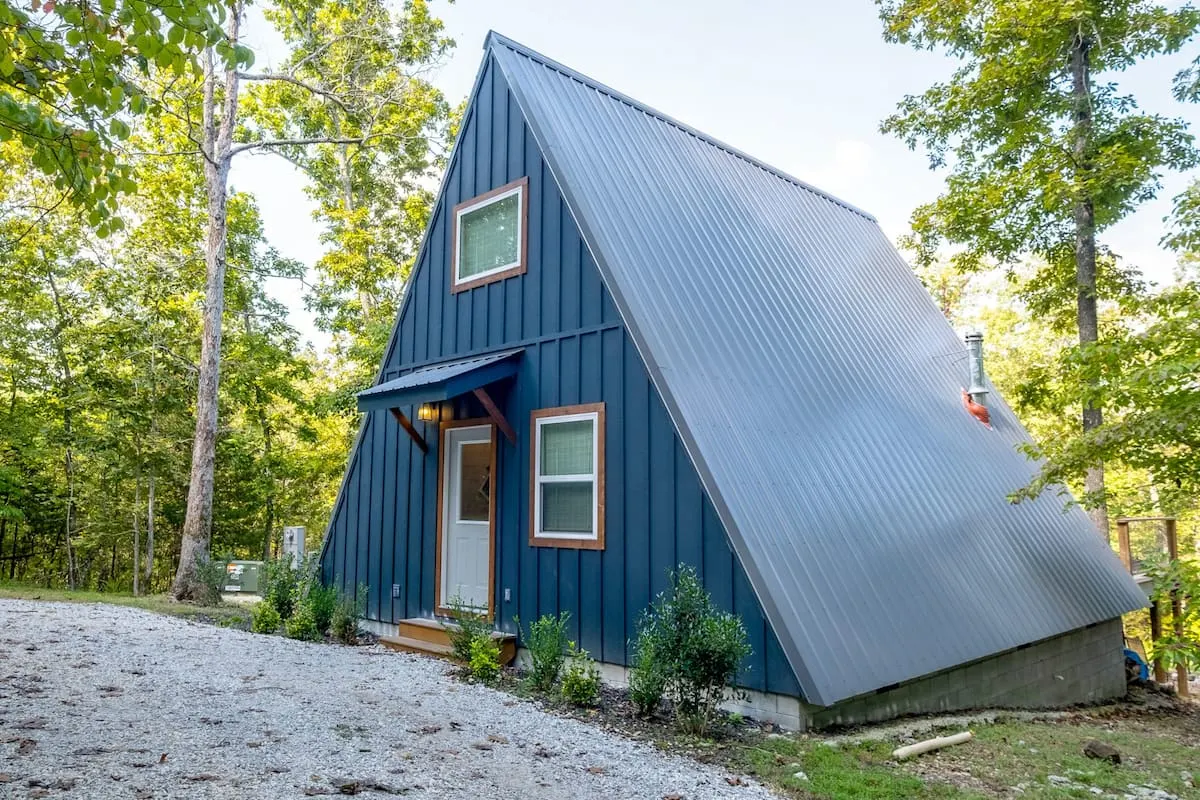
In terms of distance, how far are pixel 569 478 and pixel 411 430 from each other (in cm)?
234

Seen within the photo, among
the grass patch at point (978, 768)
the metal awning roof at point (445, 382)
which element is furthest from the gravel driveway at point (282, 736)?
the metal awning roof at point (445, 382)

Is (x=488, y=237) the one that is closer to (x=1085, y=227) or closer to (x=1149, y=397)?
(x=1149, y=397)

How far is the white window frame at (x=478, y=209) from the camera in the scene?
26.2 feet

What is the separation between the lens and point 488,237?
8555 mm

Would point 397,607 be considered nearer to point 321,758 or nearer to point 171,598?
point 321,758

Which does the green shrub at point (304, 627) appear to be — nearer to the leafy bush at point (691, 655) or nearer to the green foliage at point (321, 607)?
the green foliage at point (321, 607)

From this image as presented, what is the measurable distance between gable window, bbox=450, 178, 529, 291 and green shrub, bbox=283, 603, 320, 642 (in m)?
3.79

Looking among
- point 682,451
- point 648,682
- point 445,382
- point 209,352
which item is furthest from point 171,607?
point 682,451

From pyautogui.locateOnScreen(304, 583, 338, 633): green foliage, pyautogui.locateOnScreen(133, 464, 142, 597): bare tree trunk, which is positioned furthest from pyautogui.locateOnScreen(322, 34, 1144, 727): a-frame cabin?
pyautogui.locateOnScreen(133, 464, 142, 597): bare tree trunk

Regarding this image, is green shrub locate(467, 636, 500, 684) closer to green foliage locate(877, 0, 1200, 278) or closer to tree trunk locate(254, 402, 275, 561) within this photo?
green foliage locate(877, 0, 1200, 278)

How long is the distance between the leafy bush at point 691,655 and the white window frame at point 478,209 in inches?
156

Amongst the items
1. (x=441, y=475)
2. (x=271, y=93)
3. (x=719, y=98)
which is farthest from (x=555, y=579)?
(x=719, y=98)

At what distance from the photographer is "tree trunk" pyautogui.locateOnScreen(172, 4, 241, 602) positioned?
40.2 ft

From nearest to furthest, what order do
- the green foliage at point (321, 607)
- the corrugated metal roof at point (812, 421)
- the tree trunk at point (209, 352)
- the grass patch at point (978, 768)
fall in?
the grass patch at point (978, 768) < the corrugated metal roof at point (812, 421) < the green foliage at point (321, 607) < the tree trunk at point (209, 352)
